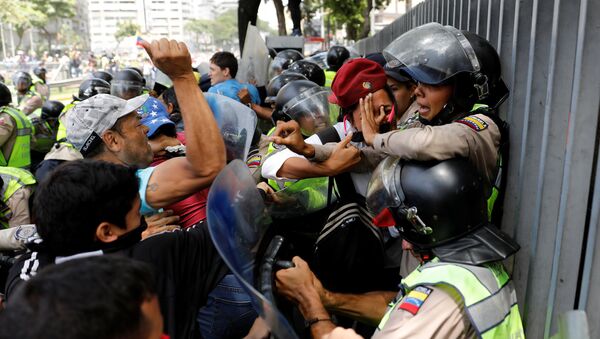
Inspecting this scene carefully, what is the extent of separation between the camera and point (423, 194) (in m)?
1.81

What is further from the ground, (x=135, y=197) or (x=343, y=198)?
(x=135, y=197)

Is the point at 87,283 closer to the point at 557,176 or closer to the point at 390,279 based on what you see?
the point at 557,176

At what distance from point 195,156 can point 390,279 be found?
Result: 1.19 meters

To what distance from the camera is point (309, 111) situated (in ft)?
12.1

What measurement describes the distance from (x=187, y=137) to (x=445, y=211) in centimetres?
103

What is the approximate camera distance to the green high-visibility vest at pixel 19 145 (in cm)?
574

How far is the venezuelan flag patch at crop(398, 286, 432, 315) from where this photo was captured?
5.40ft

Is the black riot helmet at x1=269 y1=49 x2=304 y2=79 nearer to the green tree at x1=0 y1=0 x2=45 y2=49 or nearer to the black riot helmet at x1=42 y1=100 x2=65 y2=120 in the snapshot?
the black riot helmet at x1=42 y1=100 x2=65 y2=120

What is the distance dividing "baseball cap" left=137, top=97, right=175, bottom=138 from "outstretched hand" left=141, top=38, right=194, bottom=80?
1030 millimetres

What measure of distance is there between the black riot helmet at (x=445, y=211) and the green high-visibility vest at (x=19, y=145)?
514cm

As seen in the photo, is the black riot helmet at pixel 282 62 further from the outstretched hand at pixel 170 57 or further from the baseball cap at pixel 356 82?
the outstretched hand at pixel 170 57

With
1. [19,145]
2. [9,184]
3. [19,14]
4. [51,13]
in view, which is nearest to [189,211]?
[9,184]

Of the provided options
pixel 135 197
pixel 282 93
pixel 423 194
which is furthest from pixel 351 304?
pixel 282 93

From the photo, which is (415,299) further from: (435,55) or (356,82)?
(356,82)
